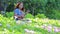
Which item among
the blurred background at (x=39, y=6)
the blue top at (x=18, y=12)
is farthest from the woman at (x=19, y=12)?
the blurred background at (x=39, y=6)

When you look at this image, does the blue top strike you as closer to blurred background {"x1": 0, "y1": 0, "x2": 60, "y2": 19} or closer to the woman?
the woman

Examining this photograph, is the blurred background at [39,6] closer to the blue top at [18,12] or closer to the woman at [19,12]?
the woman at [19,12]

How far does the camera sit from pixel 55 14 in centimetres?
3819

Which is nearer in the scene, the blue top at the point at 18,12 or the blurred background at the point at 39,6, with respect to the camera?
the blue top at the point at 18,12

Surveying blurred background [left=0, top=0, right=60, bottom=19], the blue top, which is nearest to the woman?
the blue top

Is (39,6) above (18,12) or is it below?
above

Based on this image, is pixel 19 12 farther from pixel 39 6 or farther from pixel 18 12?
pixel 39 6

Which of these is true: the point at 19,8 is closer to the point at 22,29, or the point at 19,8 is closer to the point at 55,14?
the point at 22,29

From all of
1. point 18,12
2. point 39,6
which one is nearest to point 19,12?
point 18,12

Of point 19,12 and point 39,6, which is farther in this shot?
point 39,6

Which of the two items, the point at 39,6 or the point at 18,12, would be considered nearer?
the point at 18,12

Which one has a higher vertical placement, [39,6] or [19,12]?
[39,6]

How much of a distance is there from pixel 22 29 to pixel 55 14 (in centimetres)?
2810

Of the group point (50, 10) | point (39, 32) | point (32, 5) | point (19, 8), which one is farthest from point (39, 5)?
point (39, 32)
